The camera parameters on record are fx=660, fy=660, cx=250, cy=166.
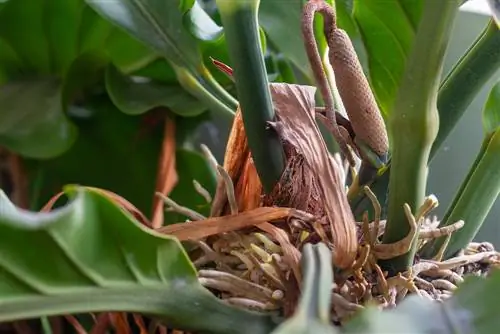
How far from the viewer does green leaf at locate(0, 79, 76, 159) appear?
0.62 m

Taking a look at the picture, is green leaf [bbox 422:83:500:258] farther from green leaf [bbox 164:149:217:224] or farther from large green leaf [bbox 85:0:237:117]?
green leaf [bbox 164:149:217:224]

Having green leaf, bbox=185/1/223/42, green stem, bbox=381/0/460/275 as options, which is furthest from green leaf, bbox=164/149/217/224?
green stem, bbox=381/0/460/275

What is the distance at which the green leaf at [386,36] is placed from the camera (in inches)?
17.4

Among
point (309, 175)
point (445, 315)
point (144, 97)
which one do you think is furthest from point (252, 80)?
point (144, 97)

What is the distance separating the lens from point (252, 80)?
0.39 meters

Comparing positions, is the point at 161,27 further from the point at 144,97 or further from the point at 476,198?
the point at 476,198

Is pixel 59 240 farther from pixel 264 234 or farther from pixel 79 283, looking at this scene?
pixel 264 234

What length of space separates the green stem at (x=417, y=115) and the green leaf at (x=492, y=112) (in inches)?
5.2

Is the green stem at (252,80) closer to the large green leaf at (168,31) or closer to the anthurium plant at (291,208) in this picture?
the anthurium plant at (291,208)

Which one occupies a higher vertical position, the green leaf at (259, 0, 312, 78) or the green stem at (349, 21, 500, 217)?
the green stem at (349, 21, 500, 217)

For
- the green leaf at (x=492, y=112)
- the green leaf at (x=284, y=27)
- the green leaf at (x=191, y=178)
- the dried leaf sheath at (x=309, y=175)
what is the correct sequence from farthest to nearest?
the green leaf at (x=191, y=178)
the green leaf at (x=284, y=27)
the green leaf at (x=492, y=112)
the dried leaf sheath at (x=309, y=175)

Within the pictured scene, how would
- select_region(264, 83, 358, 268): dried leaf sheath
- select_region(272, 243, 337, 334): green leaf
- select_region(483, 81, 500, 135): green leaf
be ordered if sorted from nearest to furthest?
select_region(272, 243, 337, 334): green leaf
select_region(264, 83, 358, 268): dried leaf sheath
select_region(483, 81, 500, 135): green leaf

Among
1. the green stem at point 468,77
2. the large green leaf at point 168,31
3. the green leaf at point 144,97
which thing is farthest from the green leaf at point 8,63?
the green stem at point 468,77

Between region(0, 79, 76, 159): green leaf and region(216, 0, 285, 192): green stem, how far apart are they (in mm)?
291
